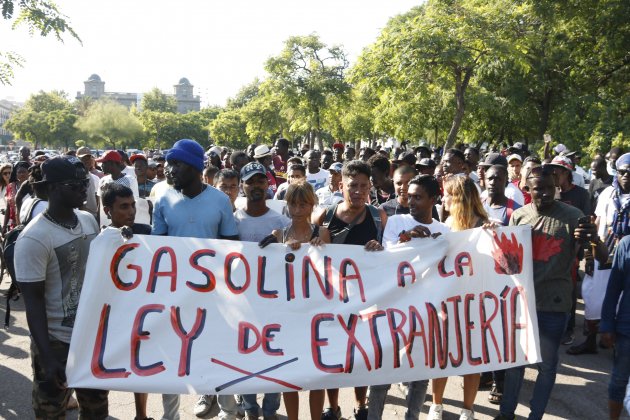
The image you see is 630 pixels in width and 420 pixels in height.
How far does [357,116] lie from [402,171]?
27.3m

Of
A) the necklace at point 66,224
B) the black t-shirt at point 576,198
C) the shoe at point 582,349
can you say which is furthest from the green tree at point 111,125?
the necklace at point 66,224

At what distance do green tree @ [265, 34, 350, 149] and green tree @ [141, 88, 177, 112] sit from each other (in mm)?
76363

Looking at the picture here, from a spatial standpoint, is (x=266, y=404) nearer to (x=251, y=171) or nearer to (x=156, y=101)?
(x=251, y=171)

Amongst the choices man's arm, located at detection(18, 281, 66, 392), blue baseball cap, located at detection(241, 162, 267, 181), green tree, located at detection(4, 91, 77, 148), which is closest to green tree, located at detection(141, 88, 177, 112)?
green tree, located at detection(4, 91, 77, 148)

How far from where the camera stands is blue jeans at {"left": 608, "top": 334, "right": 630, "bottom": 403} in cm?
386

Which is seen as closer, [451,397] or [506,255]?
[506,255]

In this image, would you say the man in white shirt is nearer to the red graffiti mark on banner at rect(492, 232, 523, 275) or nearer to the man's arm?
the red graffiti mark on banner at rect(492, 232, 523, 275)

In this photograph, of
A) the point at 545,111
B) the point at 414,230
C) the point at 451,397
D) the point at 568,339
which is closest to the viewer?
the point at 414,230

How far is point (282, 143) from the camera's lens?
37.9 ft

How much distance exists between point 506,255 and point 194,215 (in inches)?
85.4

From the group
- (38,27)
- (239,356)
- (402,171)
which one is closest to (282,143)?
(38,27)

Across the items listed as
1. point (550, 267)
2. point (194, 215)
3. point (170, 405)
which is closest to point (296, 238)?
point (194, 215)

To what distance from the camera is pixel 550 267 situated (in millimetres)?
4027

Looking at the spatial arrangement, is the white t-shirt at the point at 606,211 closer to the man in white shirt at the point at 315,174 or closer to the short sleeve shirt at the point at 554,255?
the short sleeve shirt at the point at 554,255
